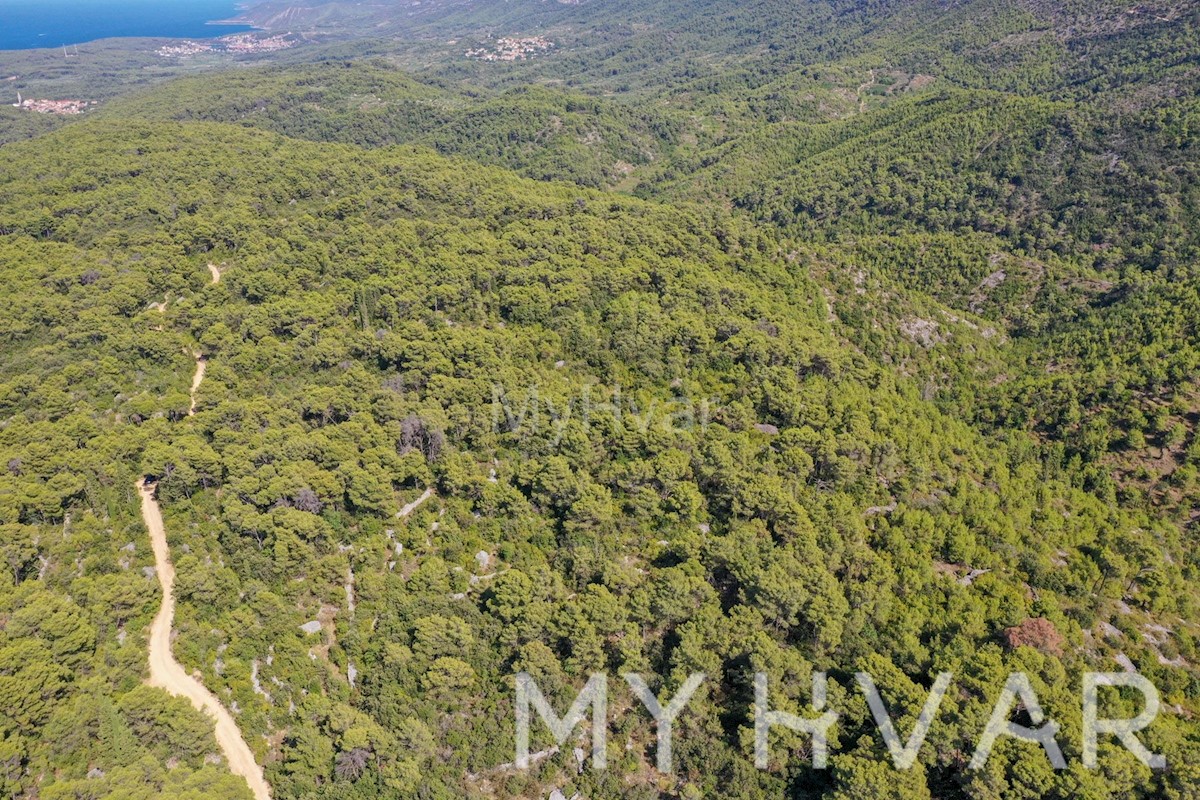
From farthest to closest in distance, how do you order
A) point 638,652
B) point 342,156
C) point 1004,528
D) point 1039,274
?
point 342,156 → point 1039,274 → point 1004,528 → point 638,652

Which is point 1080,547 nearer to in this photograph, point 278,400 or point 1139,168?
point 278,400

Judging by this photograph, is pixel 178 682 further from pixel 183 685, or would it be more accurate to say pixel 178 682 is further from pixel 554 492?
pixel 554 492

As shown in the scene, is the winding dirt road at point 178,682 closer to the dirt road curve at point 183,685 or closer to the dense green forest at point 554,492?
the dirt road curve at point 183,685

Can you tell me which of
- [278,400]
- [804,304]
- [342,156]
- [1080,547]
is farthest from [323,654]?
[342,156]

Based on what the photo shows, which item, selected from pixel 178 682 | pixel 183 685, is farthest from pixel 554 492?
pixel 178 682

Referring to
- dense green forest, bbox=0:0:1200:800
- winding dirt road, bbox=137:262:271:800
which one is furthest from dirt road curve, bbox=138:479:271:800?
dense green forest, bbox=0:0:1200:800

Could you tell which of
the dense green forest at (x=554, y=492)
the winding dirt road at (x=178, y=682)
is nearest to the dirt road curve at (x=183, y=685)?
the winding dirt road at (x=178, y=682)

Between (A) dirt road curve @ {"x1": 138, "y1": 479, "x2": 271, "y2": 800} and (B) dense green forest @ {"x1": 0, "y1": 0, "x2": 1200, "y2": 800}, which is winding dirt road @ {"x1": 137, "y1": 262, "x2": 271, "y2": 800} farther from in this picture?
(B) dense green forest @ {"x1": 0, "y1": 0, "x2": 1200, "y2": 800}
